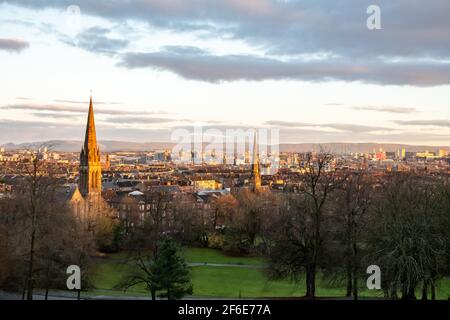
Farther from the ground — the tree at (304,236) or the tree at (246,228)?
the tree at (304,236)

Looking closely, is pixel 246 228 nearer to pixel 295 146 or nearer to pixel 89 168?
pixel 295 146

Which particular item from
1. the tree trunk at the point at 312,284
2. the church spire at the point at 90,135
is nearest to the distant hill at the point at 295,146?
the church spire at the point at 90,135

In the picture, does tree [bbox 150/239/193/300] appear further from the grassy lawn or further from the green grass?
the green grass

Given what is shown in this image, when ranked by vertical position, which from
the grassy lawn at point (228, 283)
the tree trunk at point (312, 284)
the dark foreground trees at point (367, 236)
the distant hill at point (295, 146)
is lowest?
the grassy lawn at point (228, 283)

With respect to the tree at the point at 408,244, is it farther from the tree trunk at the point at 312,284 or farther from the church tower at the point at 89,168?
the church tower at the point at 89,168

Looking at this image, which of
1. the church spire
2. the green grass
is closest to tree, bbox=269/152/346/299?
the green grass

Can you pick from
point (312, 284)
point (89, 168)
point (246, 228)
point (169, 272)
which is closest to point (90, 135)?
point (89, 168)

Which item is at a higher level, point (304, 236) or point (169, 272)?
point (304, 236)

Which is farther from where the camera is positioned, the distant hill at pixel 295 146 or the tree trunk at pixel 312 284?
the distant hill at pixel 295 146
